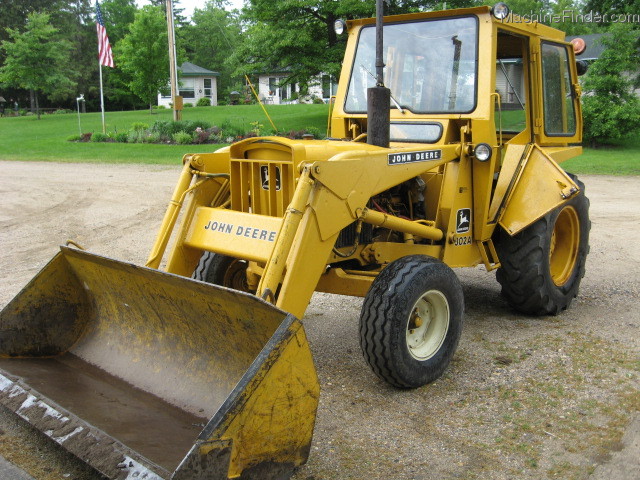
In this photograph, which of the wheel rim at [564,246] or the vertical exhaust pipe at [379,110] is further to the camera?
the wheel rim at [564,246]

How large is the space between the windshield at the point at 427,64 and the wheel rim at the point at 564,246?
1769 millimetres

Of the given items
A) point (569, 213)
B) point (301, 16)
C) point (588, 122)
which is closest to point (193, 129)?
point (301, 16)

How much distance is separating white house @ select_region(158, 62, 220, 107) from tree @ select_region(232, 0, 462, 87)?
34.2 meters

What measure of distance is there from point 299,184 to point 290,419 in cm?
146

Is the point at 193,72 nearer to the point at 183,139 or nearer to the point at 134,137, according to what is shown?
the point at 134,137

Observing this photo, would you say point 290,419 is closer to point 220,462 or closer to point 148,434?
point 220,462

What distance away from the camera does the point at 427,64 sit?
18.6 feet

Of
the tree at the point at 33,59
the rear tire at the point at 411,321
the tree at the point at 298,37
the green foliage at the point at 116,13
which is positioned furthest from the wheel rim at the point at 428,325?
the green foliage at the point at 116,13

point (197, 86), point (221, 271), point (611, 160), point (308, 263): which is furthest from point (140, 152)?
point (197, 86)

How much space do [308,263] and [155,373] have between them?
1194 millimetres

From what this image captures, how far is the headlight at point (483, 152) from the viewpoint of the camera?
5270 mm

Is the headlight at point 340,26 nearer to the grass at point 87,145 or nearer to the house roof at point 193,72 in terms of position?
the grass at point 87,145

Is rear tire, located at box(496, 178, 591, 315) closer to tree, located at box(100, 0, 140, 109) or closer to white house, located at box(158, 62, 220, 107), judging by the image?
tree, located at box(100, 0, 140, 109)

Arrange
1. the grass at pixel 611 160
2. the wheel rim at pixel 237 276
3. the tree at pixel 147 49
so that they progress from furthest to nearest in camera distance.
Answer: the tree at pixel 147 49
the grass at pixel 611 160
the wheel rim at pixel 237 276
